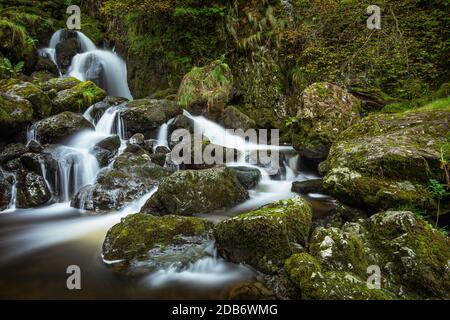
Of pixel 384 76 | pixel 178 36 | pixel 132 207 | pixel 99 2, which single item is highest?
pixel 99 2

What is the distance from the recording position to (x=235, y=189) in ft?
20.8

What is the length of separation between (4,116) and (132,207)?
13.6ft

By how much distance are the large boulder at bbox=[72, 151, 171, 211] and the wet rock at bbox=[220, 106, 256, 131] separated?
13.3 feet

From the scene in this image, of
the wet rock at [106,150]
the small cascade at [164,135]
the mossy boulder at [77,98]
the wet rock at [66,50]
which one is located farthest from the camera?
the wet rock at [66,50]

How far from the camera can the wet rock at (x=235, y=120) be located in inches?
426

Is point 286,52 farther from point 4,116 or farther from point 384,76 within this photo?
point 4,116

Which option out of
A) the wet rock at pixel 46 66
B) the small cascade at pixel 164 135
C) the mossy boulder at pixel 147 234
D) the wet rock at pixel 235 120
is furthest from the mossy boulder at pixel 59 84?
the mossy boulder at pixel 147 234

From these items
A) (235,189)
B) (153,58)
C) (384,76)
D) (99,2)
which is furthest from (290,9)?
(99,2)

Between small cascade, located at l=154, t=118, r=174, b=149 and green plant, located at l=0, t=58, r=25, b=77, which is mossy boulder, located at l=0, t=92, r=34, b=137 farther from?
green plant, located at l=0, t=58, r=25, b=77

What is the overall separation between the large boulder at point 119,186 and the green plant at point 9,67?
7316 millimetres

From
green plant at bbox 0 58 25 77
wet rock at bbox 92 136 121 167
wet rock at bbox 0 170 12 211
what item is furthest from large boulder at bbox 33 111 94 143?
green plant at bbox 0 58 25 77

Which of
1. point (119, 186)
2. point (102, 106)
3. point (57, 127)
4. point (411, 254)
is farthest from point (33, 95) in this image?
point (411, 254)

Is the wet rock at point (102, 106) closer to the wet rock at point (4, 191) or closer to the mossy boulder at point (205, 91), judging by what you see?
the mossy boulder at point (205, 91)
